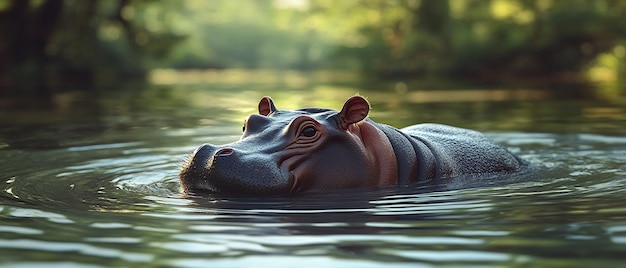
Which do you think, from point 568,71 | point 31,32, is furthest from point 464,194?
point 568,71

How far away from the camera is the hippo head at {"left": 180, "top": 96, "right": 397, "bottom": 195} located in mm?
5797

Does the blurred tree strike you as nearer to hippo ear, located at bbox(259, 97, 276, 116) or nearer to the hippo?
hippo ear, located at bbox(259, 97, 276, 116)

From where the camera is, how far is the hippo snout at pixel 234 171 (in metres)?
5.75

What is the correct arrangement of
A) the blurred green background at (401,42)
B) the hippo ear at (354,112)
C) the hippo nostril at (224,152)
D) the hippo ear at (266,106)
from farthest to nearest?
the blurred green background at (401,42) < the hippo ear at (266,106) < the hippo ear at (354,112) < the hippo nostril at (224,152)

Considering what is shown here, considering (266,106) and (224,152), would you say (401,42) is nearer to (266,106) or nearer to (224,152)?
(266,106)

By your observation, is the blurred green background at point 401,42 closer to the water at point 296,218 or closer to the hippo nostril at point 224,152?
the water at point 296,218

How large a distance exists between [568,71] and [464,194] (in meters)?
30.8

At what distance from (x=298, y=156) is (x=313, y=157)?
0.12 metres

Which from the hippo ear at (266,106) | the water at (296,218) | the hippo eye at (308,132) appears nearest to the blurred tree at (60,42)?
the water at (296,218)

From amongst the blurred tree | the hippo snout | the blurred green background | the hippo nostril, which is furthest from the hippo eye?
the blurred tree

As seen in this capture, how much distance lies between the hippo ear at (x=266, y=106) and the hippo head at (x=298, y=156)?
0.05 m

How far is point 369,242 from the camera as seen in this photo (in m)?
4.46

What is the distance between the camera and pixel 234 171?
5.75 metres

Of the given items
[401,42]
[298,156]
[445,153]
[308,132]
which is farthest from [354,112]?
[401,42]
